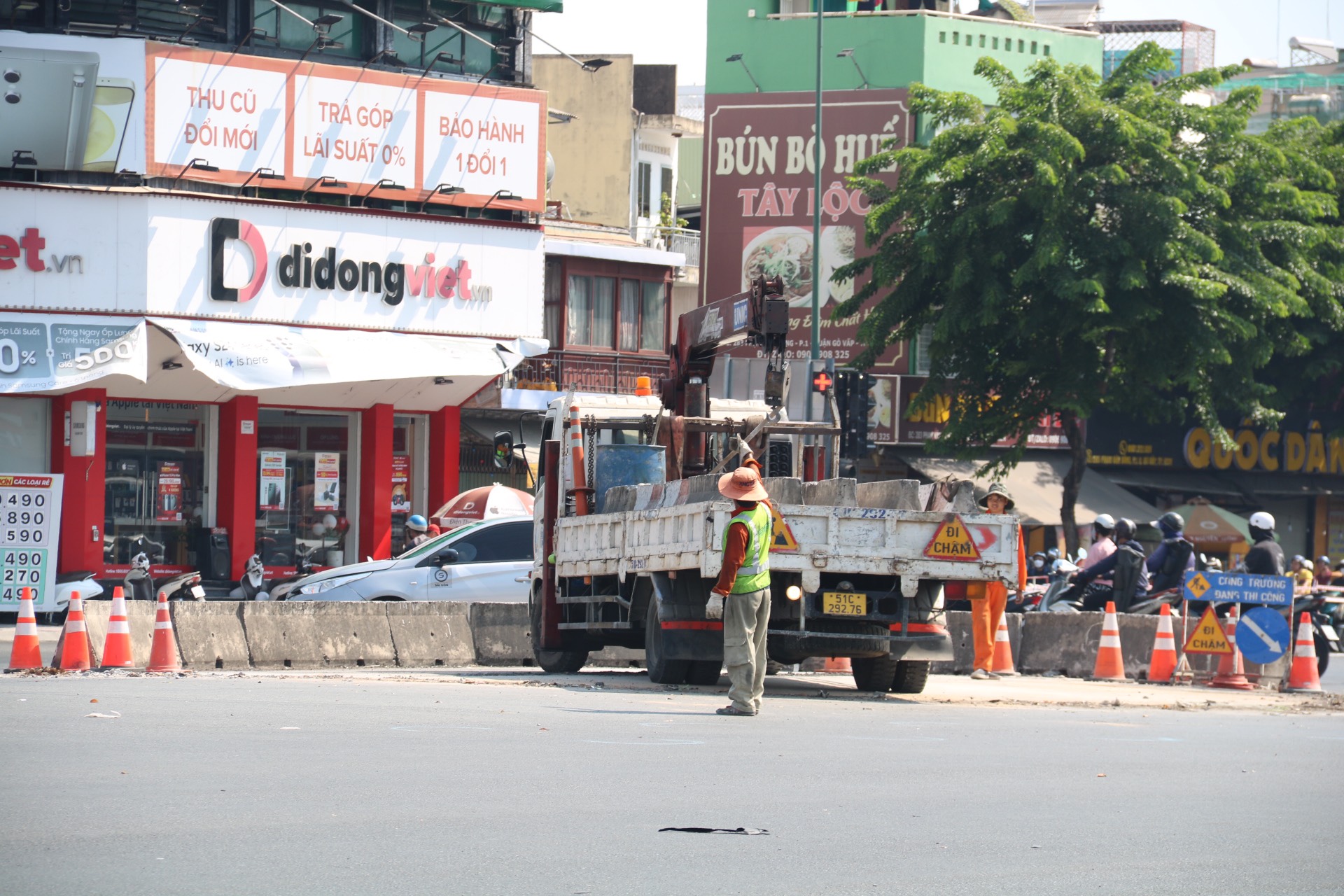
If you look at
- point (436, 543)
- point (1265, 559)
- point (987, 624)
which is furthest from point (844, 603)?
point (436, 543)

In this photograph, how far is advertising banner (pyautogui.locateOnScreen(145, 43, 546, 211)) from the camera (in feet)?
84.1

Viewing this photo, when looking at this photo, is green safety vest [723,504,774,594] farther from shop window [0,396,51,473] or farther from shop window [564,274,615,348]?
shop window [564,274,615,348]

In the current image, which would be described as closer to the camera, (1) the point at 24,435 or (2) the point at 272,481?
(1) the point at 24,435

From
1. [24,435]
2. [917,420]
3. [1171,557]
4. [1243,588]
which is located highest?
[917,420]

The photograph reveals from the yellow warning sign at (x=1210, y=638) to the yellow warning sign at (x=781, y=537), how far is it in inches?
239

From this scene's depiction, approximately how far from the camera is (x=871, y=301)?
124ft

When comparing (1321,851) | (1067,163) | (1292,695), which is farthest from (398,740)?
(1067,163)

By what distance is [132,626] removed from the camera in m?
16.4

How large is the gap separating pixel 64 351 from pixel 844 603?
15233 millimetres

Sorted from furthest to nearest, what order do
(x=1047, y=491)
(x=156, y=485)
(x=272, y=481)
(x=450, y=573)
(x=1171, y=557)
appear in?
(x=1047, y=491)
(x=272, y=481)
(x=156, y=485)
(x=450, y=573)
(x=1171, y=557)

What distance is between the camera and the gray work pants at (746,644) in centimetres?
1163

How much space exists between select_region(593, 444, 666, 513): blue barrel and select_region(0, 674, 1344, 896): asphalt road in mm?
3922

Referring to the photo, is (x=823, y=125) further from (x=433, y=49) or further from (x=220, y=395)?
(x=220, y=395)

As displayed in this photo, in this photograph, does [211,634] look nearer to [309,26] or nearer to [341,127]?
[341,127]
